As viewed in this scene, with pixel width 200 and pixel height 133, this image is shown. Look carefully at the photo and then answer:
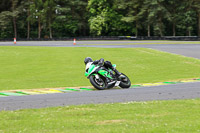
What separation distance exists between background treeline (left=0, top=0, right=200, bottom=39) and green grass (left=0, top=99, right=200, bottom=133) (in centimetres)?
4944

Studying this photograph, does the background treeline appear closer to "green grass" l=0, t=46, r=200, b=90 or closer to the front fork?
"green grass" l=0, t=46, r=200, b=90

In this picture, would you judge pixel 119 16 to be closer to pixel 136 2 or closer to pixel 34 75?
pixel 136 2

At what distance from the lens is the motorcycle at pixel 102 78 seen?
11945mm

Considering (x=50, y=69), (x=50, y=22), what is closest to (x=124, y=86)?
(x=50, y=69)

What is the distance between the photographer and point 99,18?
195ft

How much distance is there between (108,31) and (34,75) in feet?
146

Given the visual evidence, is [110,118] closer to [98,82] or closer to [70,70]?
[98,82]

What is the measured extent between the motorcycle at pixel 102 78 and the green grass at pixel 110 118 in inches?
123

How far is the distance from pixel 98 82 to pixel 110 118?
4.91 metres

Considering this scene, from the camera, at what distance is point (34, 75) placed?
19406mm

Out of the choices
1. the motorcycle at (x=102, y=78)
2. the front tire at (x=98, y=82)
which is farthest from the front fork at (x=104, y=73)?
the front tire at (x=98, y=82)

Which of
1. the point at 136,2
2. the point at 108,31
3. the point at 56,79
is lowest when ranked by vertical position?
the point at 56,79

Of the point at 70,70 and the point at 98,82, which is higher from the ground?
the point at 98,82

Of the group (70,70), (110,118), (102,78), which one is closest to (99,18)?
(70,70)
